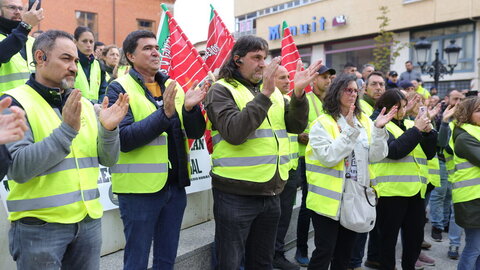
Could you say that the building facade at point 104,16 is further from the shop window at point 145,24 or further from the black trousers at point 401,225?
the black trousers at point 401,225

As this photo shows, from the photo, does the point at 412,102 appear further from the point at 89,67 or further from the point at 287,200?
the point at 89,67

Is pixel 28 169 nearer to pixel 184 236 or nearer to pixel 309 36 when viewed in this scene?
pixel 184 236

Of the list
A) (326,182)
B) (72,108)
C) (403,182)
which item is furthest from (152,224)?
(403,182)

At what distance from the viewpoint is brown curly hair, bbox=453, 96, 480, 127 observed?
4254mm

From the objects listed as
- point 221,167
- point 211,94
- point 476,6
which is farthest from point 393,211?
point 476,6

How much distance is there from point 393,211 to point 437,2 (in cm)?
2024

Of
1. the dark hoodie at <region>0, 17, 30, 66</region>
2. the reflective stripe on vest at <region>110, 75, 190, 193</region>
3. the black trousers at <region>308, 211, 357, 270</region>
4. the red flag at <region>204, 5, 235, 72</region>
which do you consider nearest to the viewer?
the reflective stripe on vest at <region>110, 75, 190, 193</region>

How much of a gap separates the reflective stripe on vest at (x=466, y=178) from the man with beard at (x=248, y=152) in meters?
2.05

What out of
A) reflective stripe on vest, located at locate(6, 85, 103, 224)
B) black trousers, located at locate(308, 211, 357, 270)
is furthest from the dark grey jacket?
reflective stripe on vest, located at locate(6, 85, 103, 224)

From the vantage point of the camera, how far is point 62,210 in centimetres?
219

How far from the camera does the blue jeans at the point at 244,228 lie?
2973 millimetres

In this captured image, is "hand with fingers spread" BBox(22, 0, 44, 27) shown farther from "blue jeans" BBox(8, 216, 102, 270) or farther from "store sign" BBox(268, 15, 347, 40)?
"store sign" BBox(268, 15, 347, 40)

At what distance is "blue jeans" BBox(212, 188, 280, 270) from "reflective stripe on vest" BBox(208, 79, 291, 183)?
0.59 feet

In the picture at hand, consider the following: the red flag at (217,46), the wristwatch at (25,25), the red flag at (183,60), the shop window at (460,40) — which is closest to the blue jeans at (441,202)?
the red flag at (217,46)
